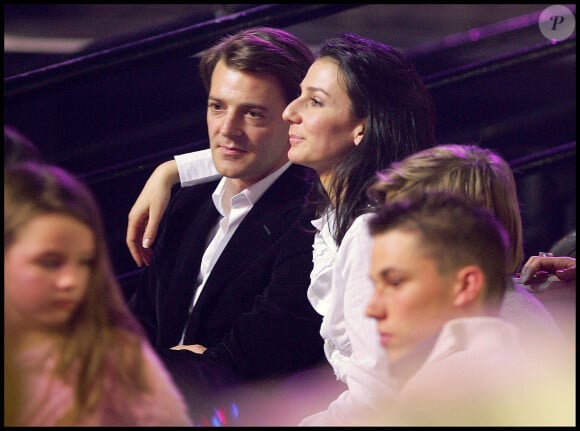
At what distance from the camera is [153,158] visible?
1867mm

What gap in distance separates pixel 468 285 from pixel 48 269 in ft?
1.51

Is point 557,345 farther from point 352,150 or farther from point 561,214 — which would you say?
point 561,214

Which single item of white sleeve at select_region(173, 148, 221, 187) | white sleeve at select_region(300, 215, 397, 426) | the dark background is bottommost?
white sleeve at select_region(300, 215, 397, 426)

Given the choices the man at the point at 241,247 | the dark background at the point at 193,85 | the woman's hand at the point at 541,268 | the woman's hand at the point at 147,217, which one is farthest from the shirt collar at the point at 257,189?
the woman's hand at the point at 541,268

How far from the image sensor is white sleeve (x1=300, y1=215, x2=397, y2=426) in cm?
121

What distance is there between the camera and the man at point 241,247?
1494 mm

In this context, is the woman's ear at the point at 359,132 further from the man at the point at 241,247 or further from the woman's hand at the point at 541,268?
the woman's hand at the point at 541,268

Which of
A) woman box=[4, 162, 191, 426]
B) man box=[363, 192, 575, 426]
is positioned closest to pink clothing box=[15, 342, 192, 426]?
woman box=[4, 162, 191, 426]

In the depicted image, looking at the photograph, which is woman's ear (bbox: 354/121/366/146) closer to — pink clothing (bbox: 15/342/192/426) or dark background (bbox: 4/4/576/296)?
dark background (bbox: 4/4/576/296)

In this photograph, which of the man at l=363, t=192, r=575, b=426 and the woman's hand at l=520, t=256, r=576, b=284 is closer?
the man at l=363, t=192, r=575, b=426

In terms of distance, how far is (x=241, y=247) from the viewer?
1564mm

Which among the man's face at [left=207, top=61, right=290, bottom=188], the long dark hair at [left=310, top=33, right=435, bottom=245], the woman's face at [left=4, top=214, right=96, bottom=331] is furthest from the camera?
the man's face at [left=207, top=61, right=290, bottom=188]

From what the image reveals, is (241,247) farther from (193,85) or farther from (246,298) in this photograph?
(193,85)

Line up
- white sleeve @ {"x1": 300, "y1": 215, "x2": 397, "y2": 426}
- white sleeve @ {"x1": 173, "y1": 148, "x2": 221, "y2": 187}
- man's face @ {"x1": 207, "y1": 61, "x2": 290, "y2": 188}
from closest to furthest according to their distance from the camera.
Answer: white sleeve @ {"x1": 300, "y1": 215, "x2": 397, "y2": 426} < man's face @ {"x1": 207, "y1": 61, "x2": 290, "y2": 188} < white sleeve @ {"x1": 173, "y1": 148, "x2": 221, "y2": 187}
